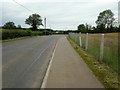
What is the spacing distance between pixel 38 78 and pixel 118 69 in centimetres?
331

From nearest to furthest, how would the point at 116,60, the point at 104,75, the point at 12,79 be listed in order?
1. the point at 12,79
2. the point at 104,75
3. the point at 116,60

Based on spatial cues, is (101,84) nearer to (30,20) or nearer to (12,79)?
(12,79)

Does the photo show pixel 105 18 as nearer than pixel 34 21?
Yes

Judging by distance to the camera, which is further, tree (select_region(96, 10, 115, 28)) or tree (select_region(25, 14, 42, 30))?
tree (select_region(25, 14, 42, 30))

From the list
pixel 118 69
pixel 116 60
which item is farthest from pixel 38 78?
pixel 116 60

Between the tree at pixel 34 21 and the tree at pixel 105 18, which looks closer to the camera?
the tree at pixel 105 18

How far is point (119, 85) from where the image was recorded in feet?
26.8

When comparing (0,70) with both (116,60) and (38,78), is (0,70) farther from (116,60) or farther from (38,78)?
(116,60)

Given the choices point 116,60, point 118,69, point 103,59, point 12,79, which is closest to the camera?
point 12,79

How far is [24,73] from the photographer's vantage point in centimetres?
1025

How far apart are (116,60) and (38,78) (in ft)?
14.2

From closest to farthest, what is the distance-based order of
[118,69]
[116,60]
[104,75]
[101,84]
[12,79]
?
[101,84] < [12,79] < [104,75] < [118,69] < [116,60]

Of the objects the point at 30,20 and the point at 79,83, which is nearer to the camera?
the point at 79,83

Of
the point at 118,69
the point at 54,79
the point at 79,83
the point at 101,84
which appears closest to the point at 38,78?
the point at 54,79
